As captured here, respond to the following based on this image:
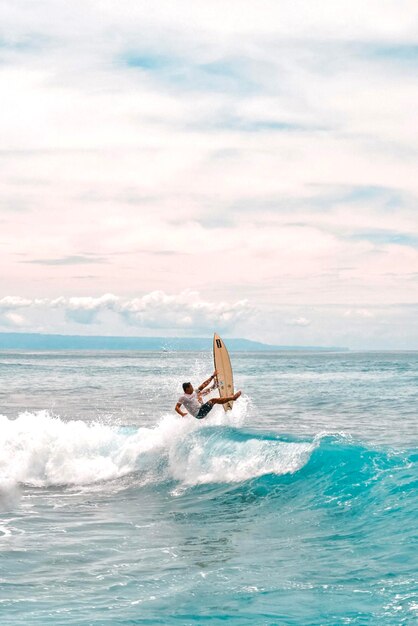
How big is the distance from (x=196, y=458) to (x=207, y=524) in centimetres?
541

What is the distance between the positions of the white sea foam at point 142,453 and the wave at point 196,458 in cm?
3

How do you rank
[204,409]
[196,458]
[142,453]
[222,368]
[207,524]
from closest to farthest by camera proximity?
1. [207,524]
2. [204,409]
3. [196,458]
4. [142,453]
5. [222,368]

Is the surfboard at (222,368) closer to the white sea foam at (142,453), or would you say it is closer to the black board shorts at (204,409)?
the white sea foam at (142,453)

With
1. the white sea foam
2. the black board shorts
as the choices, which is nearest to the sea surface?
the white sea foam

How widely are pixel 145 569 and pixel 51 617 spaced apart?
248cm

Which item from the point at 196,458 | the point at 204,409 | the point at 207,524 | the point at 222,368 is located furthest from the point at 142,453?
the point at 207,524

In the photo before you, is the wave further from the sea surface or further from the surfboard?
the surfboard

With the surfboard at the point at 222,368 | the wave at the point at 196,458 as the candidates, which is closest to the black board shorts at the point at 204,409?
the wave at the point at 196,458

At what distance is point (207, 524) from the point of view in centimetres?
1500

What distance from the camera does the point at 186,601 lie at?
10.0 meters

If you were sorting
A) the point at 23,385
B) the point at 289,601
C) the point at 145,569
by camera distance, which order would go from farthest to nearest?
the point at 23,385 → the point at 145,569 → the point at 289,601

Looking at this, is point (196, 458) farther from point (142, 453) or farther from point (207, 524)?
point (207, 524)

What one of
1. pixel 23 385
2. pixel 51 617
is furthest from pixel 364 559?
pixel 23 385

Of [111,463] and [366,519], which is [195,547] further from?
[111,463]
